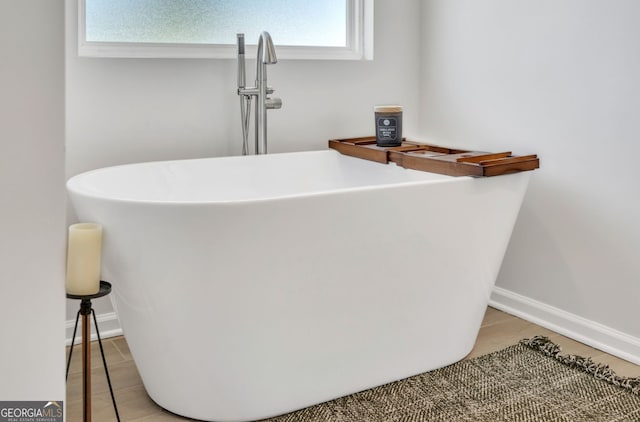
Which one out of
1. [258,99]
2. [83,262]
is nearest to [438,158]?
[258,99]

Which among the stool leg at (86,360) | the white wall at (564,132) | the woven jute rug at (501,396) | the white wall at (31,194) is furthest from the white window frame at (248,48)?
the white wall at (31,194)

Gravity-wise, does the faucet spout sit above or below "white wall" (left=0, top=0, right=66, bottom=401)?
above

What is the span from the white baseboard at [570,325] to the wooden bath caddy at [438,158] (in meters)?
0.68

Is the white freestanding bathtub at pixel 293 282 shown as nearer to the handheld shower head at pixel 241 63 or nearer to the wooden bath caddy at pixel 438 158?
the wooden bath caddy at pixel 438 158

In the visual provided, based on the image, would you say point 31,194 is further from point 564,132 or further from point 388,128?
point 564,132

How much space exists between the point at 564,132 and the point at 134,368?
5.87ft

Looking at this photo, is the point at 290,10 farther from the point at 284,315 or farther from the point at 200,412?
the point at 200,412

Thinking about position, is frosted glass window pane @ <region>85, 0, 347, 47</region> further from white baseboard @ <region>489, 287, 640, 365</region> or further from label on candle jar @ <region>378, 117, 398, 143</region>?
white baseboard @ <region>489, 287, 640, 365</region>

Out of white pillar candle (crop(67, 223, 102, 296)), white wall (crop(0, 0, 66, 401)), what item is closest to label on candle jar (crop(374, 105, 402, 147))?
white pillar candle (crop(67, 223, 102, 296))

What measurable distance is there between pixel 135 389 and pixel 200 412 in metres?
0.34

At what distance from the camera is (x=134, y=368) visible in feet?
7.47

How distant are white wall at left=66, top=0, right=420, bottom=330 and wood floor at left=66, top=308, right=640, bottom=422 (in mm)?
268

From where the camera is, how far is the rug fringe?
213cm

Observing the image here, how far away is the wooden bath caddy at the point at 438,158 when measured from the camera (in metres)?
2.14
